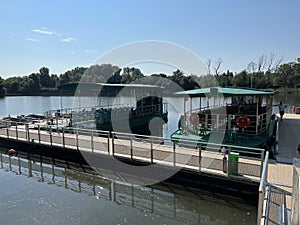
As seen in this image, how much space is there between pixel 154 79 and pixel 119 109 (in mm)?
17359

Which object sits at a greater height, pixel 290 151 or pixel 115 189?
pixel 290 151

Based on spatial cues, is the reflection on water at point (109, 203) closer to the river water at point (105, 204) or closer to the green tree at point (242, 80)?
the river water at point (105, 204)

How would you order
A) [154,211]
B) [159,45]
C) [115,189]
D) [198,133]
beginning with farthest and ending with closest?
1. [159,45]
2. [198,133]
3. [115,189]
4. [154,211]

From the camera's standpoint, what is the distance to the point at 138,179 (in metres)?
8.02

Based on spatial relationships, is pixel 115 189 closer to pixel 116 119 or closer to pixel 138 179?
pixel 138 179

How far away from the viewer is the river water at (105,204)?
5961mm

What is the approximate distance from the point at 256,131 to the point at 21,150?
32.5 ft

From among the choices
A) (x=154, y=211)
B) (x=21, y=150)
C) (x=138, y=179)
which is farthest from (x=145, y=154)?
(x=21, y=150)

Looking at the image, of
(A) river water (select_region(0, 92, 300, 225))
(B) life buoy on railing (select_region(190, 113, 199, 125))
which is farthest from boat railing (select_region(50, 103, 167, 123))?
(B) life buoy on railing (select_region(190, 113, 199, 125))

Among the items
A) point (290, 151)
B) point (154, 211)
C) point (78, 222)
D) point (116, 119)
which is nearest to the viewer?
point (78, 222)

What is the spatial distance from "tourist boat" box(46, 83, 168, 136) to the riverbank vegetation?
955 centimetres

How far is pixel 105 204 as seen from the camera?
6812mm

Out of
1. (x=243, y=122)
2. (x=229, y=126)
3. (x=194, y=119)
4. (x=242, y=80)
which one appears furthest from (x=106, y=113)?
(x=242, y=80)

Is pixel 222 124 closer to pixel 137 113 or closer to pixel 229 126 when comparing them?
pixel 229 126
